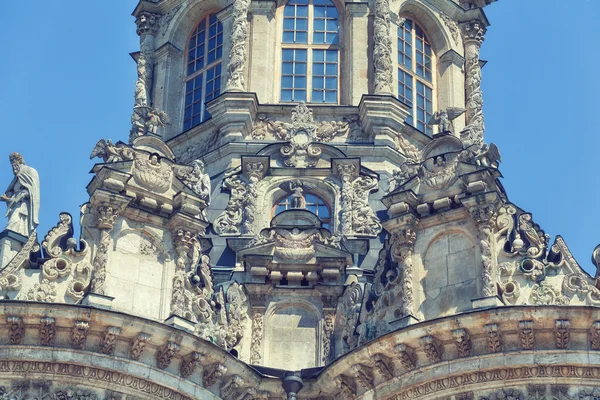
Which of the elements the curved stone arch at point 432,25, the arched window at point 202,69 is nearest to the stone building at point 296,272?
the arched window at point 202,69

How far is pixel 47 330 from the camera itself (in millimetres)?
34938

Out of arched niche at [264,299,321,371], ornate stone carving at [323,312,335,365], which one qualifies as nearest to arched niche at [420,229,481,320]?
ornate stone carving at [323,312,335,365]

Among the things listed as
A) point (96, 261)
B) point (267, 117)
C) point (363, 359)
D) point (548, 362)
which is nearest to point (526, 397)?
point (548, 362)

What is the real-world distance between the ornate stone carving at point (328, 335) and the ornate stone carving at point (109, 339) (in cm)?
493

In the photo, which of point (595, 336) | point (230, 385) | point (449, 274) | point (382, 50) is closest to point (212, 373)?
point (230, 385)

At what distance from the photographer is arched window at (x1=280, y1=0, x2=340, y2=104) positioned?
46625 mm

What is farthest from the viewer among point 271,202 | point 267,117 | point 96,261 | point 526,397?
point 267,117

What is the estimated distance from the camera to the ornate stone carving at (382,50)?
4606 cm

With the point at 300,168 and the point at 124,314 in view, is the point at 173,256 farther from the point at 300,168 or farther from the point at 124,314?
the point at 300,168

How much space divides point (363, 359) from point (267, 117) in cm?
1130

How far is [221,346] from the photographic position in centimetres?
3716

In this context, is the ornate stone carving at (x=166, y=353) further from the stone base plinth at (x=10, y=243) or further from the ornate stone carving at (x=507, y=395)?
the ornate stone carving at (x=507, y=395)

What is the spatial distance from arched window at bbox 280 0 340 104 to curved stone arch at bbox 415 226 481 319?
32.4 feet

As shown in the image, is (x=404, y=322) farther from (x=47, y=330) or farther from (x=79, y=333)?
(x=47, y=330)
